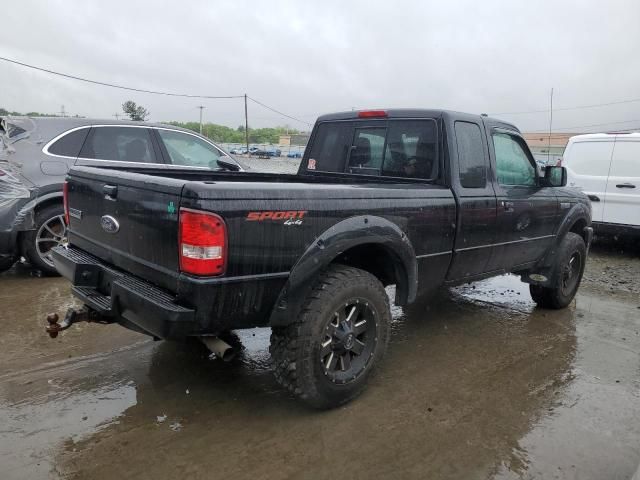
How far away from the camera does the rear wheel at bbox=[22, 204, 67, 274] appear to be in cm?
552

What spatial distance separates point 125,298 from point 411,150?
253 cm

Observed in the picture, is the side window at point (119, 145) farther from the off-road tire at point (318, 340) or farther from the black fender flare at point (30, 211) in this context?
the off-road tire at point (318, 340)

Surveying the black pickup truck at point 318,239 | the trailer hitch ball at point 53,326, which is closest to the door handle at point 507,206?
the black pickup truck at point 318,239

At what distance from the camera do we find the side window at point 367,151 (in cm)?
435

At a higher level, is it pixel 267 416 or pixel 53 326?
pixel 53 326

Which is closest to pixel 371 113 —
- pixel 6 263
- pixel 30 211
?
pixel 30 211

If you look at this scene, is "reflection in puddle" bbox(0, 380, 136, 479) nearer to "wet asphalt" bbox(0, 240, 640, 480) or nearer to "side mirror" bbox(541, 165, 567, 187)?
"wet asphalt" bbox(0, 240, 640, 480)

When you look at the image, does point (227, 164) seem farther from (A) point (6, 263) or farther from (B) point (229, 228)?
(B) point (229, 228)

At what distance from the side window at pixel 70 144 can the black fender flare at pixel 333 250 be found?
424cm

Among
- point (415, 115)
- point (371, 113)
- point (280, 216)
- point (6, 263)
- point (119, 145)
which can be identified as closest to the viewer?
point (280, 216)

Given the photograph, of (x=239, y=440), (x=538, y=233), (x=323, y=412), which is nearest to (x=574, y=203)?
(x=538, y=233)

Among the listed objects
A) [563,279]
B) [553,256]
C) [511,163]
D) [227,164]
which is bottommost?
[563,279]

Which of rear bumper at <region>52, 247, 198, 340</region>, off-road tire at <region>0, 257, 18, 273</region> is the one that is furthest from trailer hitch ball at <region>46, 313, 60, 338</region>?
off-road tire at <region>0, 257, 18, 273</region>

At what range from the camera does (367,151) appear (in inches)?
176
